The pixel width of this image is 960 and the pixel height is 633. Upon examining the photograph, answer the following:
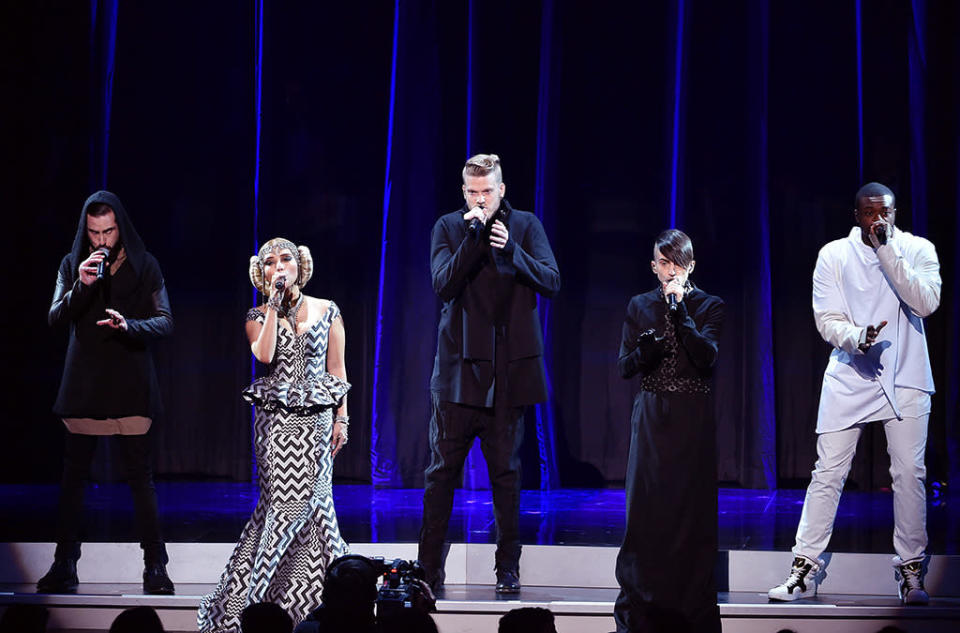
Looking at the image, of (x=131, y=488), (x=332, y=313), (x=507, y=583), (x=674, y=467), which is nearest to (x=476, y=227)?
(x=332, y=313)

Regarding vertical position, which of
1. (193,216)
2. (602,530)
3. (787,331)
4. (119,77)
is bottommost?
(602,530)

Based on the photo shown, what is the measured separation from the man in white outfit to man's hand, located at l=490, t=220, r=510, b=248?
1.30 metres

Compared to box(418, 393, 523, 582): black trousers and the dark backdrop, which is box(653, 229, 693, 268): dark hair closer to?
box(418, 393, 523, 582): black trousers

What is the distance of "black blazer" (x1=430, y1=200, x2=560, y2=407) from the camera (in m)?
4.31

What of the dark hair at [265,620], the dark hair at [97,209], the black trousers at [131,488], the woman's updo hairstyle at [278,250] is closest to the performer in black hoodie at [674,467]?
the woman's updo hairstyle at [278,250]

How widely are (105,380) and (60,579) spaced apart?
808 mm

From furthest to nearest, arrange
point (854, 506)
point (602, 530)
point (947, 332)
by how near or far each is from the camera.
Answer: point (947, 332)
point (854, 506)
point (602, 530)

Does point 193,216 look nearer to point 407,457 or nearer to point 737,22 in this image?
point 407,457

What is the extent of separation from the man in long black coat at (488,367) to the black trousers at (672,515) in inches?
18.5

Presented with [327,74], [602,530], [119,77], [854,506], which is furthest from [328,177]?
[854,506]

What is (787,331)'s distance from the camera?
703cm

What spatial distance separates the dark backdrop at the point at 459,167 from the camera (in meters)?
6.88

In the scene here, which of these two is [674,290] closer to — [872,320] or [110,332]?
[872,320]

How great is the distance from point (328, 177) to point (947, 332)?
3.91 meters
